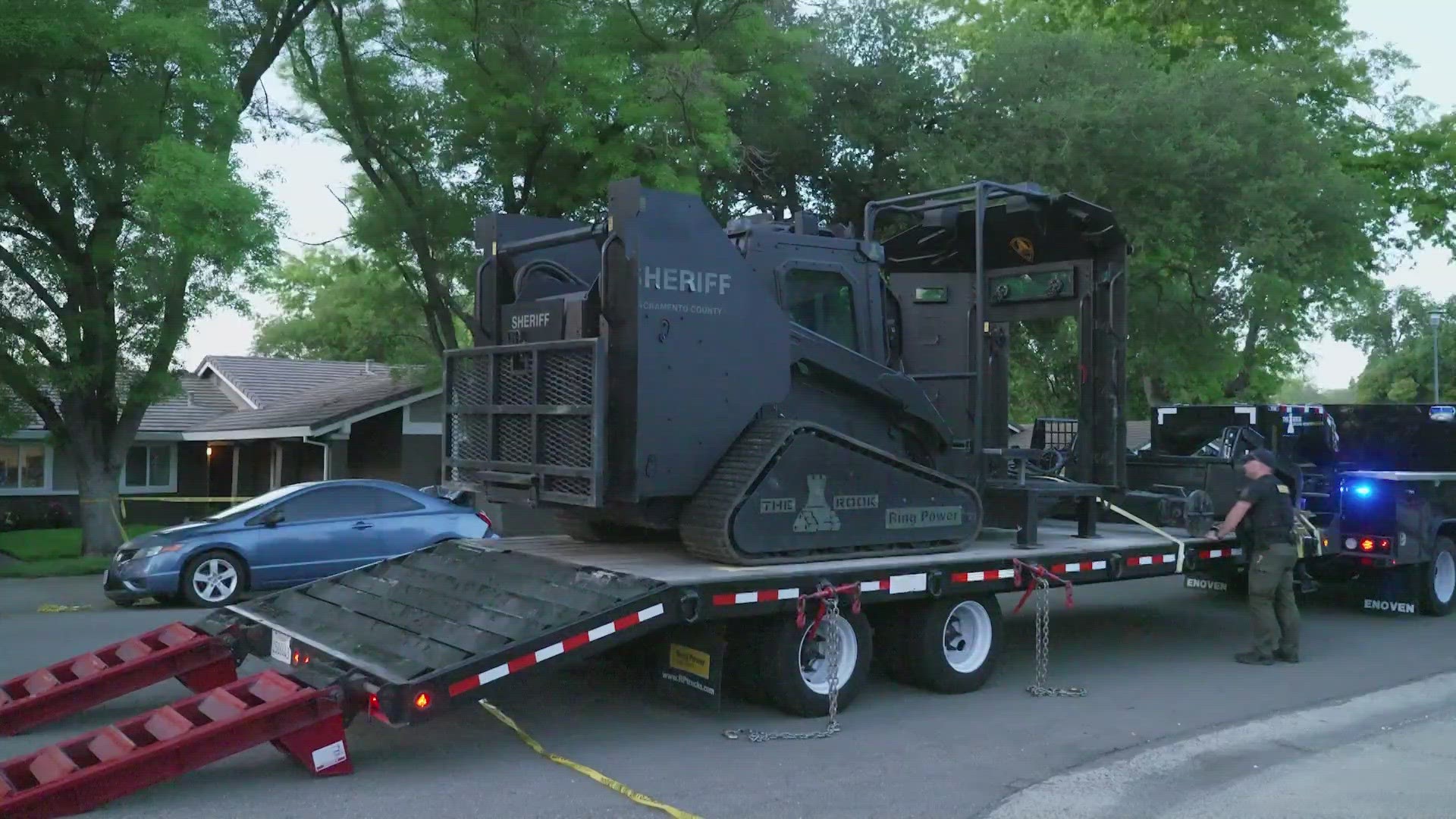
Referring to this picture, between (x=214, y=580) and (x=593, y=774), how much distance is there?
8.26 meters

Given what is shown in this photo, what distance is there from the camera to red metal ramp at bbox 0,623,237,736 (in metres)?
7.39

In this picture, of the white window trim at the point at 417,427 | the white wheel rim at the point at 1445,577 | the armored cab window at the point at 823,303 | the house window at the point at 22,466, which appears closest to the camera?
the armored cab window at the point at 823,303

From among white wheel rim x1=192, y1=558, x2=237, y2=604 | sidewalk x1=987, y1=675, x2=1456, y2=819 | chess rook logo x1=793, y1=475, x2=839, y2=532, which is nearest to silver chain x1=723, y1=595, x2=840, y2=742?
chess rook logo x1=793, y1=475, x2=839, y2=532

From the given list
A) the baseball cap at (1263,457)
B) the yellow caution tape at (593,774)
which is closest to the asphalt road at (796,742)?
the yellow caution tape at (593,774)

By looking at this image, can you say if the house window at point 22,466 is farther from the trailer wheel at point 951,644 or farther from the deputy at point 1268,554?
the deputy at point 1268,554

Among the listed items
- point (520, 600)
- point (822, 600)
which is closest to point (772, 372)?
point (822, 600)

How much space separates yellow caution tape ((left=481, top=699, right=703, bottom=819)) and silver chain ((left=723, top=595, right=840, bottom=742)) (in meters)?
1.06

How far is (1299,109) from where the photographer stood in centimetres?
2350

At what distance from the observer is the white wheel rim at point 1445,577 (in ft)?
42.6

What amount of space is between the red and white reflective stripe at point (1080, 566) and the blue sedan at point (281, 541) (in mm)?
7934

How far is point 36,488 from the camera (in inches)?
1036

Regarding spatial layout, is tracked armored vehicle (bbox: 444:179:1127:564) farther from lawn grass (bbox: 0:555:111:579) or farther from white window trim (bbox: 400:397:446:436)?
white window trim (bbox: 400:397:446:436)

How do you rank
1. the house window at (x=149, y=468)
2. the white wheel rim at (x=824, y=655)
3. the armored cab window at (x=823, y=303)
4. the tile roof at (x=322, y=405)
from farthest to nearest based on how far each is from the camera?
the house window at (x=149, y=468) < the tile roof at (x=322, y=405) < the armored cab window at (x=823, y=303) < the white wheel rim at (x=824, y=655)

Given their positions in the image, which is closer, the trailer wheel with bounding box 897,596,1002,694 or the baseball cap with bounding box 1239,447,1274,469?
the trailer wheel with bounding box 897,596,1002,694
